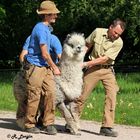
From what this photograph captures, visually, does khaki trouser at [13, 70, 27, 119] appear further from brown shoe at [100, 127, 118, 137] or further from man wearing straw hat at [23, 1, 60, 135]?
brown shoe at [100, 127, 118, 137]

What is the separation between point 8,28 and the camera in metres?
32.8

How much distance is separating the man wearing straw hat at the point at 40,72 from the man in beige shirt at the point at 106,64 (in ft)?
2.32

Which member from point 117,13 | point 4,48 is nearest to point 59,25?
point 117,13

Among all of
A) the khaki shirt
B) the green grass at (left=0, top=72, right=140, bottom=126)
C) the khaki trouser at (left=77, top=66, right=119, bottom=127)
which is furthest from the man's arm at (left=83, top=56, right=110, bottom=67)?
the green grass at (left=0, top=72, right=140, bottom=126)

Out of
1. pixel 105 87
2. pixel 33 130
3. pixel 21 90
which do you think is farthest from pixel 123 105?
pixel 33 130

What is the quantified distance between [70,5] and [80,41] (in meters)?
19.7

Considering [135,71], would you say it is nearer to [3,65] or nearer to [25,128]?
[3,65]

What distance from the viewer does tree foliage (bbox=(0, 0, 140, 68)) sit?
27891 mm

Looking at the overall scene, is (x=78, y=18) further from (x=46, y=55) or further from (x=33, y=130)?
(x=46, y=55)

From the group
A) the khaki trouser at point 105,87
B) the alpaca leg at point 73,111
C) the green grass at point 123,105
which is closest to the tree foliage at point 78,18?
the green grass at point 123,105

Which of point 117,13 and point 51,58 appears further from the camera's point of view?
point 117,13

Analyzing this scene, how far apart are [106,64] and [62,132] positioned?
4.54 ft

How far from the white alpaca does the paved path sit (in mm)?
313

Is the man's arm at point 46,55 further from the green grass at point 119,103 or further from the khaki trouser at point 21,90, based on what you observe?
the green grass at point 119,103
